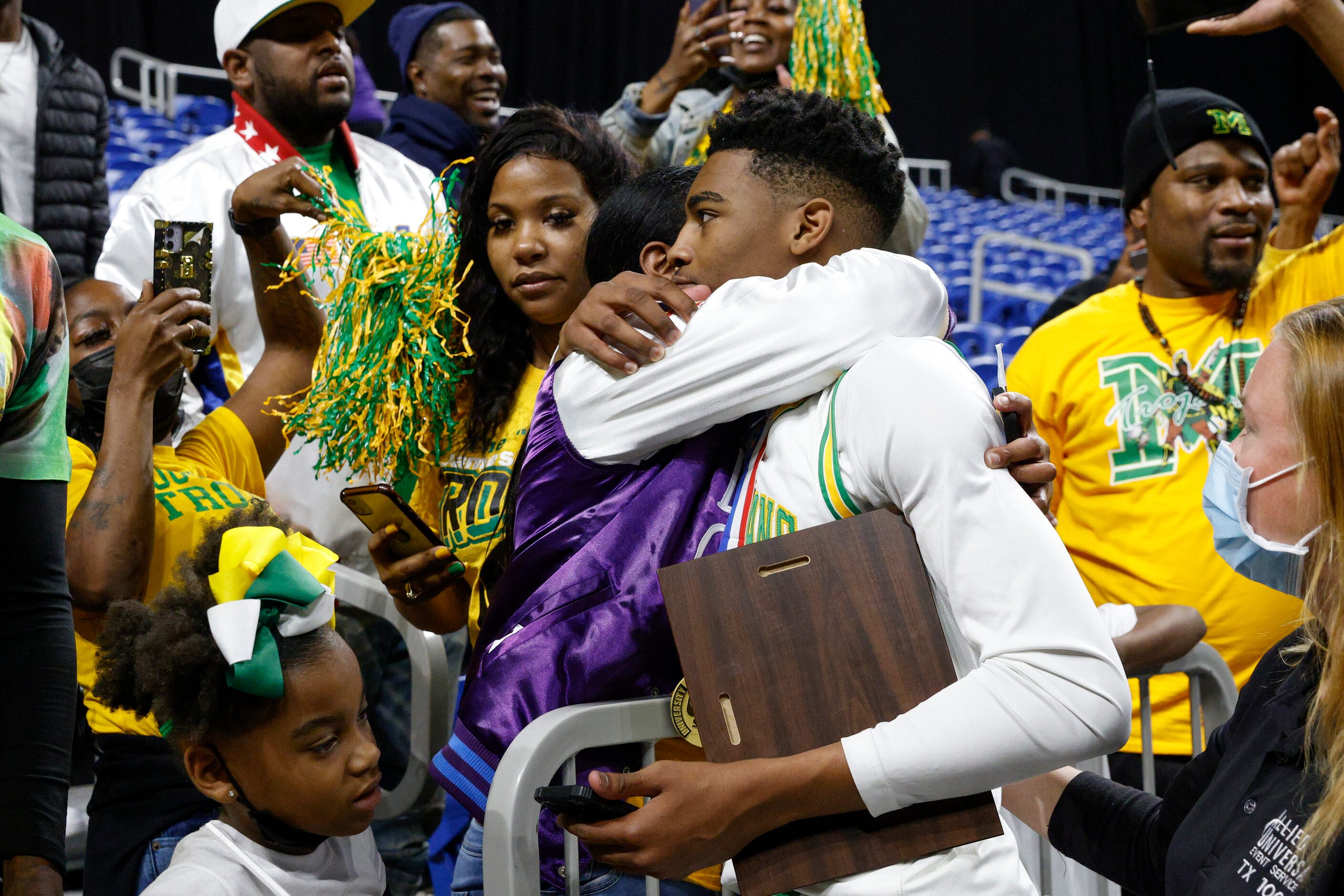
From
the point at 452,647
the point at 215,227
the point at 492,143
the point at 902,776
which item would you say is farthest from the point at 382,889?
the point at 215,227

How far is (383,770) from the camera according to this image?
276cm

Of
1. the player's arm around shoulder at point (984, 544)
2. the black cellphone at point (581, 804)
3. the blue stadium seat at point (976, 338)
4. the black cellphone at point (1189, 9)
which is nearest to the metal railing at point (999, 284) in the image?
the blue stadium seat at point (976, 338)

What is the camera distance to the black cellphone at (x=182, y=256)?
2404 millimetres

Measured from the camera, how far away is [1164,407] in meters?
3.27

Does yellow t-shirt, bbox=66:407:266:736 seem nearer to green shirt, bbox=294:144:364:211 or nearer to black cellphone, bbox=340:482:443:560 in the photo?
black cellphone, bbox=340:482:443:560

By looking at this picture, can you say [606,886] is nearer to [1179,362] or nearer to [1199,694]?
[1199,694]

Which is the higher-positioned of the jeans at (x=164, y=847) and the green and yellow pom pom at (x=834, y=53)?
the green and yellow pom pom at (x=834, y=53)

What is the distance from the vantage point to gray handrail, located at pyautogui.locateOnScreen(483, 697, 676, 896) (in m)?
1.43

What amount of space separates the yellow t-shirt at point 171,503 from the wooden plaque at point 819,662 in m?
1.23

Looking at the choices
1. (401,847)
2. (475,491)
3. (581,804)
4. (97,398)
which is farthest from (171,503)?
(581,804)

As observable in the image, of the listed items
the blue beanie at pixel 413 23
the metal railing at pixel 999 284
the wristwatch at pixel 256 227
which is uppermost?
the blue beanie at pixel 413 23

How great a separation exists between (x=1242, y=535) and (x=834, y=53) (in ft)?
8.35

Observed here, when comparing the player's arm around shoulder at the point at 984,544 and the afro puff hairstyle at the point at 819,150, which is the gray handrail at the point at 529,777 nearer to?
the player's arm around shoulder at the point at 984,544

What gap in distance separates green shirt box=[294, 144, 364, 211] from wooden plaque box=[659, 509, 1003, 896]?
2668 millimetres
